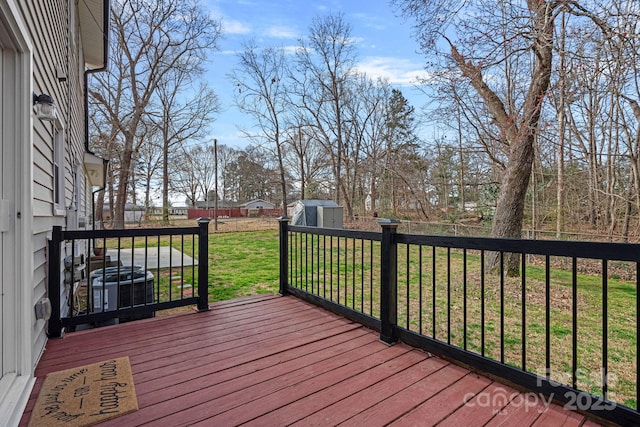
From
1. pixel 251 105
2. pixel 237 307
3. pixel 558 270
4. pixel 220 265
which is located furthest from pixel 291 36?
pixel 237 307

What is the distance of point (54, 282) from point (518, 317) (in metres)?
4.66

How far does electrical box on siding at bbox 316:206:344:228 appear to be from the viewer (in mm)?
13047

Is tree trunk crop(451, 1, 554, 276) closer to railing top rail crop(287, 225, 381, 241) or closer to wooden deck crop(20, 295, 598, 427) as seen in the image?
railing top rail crop(287, 225, 381, 241)

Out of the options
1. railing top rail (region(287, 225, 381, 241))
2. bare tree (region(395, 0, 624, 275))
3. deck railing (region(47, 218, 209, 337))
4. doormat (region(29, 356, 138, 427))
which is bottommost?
doormat (region(29, 356, 138, 427))

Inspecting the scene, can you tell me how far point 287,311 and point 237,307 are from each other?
1.76 ft

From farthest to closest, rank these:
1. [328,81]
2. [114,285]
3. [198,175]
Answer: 1. [198,175]
2. [328,81]
3. [114,285]

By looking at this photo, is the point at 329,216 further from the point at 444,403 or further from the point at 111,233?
the point at 444,403

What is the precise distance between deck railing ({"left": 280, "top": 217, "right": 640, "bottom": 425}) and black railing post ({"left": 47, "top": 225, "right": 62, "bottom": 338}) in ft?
6.33

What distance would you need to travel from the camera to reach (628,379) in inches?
96.9

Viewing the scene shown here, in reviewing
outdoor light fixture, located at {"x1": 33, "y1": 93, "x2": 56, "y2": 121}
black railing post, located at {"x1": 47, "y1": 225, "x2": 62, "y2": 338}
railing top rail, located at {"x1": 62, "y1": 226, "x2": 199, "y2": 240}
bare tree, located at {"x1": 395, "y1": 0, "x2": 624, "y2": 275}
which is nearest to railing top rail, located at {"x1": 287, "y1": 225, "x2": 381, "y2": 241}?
railing top rail, located at {"x1": 62, "y1": 226, "x2": 199, "y2": 240}

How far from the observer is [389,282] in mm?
2471

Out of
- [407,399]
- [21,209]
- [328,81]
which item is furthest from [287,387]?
[328,81]

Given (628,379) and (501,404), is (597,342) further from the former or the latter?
(501,404)

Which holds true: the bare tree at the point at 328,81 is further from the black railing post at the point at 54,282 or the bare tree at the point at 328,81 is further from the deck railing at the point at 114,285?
the black railing post at the point at 54,282
